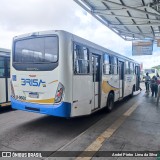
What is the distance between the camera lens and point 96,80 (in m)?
7.01

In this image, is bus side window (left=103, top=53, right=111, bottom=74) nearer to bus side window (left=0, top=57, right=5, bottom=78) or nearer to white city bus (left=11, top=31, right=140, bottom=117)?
white city bus (left=11, top=31, right=140, bottom=117)

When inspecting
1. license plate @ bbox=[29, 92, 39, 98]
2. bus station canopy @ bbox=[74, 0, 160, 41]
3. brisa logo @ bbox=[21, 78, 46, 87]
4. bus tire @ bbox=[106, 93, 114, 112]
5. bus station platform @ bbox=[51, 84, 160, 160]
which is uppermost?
bus station canopy @ bbox=[74, 0, 160, 41]

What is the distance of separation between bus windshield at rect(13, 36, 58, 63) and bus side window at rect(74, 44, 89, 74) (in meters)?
0.61

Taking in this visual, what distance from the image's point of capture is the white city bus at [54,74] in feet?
17.0

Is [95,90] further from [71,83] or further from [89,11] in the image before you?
[89,11]

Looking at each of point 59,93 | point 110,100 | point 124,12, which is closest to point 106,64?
point 110,100

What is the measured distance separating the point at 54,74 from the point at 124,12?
7439mm

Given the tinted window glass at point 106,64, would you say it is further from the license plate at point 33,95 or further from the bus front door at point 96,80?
the license plate at point 33,95

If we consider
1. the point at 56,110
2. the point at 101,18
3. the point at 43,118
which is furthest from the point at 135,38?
the point at 56,110

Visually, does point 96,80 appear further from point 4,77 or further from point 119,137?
point 4,77

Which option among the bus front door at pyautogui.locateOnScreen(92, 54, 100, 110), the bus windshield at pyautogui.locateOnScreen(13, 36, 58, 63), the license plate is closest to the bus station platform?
the bus front door at pyautogui.locateOnScreen(92, 54, 100, 110)

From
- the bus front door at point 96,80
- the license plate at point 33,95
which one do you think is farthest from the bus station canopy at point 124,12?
the license plate at point 33,95

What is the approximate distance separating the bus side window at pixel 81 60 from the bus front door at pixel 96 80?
613 mm

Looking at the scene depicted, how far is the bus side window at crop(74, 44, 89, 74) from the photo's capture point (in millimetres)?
5527
